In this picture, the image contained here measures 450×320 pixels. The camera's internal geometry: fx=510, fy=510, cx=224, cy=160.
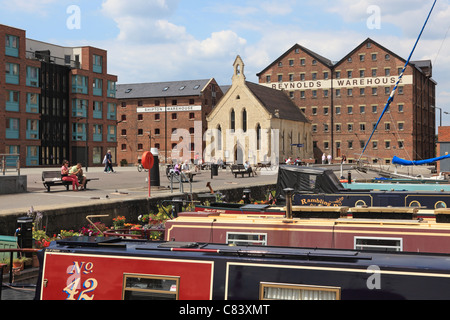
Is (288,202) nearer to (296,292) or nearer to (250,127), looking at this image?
(296,292)

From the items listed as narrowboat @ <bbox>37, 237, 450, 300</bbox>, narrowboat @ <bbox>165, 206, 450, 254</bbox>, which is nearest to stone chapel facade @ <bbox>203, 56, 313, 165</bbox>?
narrowboat @ <bbox>165, 206, 450, 254</bbox>

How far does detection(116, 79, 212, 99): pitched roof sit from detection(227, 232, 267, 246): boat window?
8011 cm

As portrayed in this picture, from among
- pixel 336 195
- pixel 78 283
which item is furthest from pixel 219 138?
pixel 78 283

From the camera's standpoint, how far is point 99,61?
69000 mm

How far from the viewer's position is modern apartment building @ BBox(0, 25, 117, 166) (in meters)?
56.2

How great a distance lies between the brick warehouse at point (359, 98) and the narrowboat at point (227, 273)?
241ft

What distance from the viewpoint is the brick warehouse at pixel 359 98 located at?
78250 mm

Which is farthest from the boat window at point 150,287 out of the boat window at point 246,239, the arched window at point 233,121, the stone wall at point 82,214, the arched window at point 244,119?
the arched window at point 233,121

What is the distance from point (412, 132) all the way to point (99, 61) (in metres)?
47.1

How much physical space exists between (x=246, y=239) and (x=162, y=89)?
8504 cm

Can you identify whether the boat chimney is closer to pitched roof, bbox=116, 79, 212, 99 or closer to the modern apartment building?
the modern apartment building

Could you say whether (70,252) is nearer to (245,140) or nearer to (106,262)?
(106,262)

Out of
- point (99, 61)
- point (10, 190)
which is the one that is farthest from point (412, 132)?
point (10, 190)

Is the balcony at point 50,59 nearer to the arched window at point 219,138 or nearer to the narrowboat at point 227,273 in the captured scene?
the arched window at point 219,138
